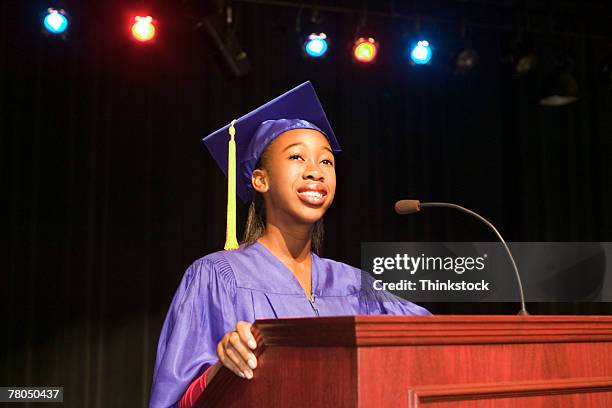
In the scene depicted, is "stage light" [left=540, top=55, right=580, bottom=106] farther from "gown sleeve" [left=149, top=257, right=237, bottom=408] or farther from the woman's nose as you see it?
"gown sleeve" [left=149, top=257, right=237, bottom=408]

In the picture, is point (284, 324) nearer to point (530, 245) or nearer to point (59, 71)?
point (59, 71)

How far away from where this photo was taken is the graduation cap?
7.08 ft

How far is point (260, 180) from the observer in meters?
2.18

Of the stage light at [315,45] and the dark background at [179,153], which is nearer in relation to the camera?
the dark background at [179,153]

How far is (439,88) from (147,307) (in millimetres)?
2798

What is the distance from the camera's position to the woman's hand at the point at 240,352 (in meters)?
1.25

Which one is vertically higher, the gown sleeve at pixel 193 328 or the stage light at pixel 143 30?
the stage light at pixel 143 30

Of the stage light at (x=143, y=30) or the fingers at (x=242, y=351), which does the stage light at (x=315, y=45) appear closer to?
the stage light at (x=143, y=30)

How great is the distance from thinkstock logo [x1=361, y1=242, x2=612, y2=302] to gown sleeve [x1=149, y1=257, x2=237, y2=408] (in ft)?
10.9

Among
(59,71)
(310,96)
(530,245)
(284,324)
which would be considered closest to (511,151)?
(530,245)

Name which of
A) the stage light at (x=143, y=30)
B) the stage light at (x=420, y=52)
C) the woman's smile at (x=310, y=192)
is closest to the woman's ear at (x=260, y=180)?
the woman's smile at (x=310, y=192)

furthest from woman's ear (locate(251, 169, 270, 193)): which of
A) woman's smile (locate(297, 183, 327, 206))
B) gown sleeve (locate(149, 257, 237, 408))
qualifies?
gown sleeve (locate(149, 257, 237, 408))

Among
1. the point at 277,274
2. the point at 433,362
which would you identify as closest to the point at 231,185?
the point at 277,274

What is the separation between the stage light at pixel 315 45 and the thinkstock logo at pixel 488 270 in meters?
1.45
